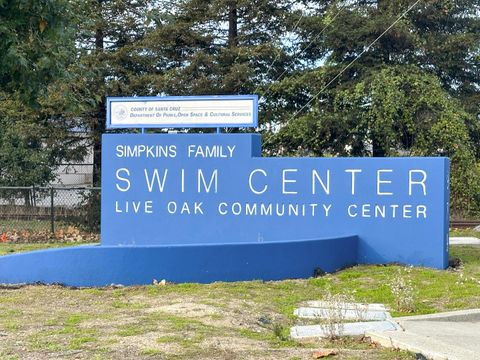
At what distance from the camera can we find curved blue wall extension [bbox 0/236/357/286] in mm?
11492

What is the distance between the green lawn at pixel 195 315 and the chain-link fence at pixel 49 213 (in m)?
9.94

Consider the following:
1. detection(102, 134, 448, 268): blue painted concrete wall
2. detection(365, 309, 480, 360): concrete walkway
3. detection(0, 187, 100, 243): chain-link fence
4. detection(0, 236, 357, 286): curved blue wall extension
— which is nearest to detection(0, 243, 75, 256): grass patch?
detection(0, 187, 100, 243): chain-link fence

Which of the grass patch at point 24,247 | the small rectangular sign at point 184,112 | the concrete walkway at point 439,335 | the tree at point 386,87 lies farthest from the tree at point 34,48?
the tree at point 386,87

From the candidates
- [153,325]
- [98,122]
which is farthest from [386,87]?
[153,325]

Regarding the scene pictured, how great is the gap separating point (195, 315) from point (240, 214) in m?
5.20

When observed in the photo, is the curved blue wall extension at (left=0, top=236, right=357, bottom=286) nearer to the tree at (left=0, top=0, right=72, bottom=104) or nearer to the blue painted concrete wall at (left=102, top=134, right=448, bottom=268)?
the blue painted concrete wall at (left=102, top=134, right=448, bottom=268)

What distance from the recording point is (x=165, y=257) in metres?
11.5

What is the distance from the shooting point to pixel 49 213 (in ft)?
70.5

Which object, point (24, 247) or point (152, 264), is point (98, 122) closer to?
point (24, 247)

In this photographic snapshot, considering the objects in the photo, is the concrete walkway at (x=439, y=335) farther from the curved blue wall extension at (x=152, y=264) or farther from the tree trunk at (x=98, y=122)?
the tree trunk at (x=98, y=122)

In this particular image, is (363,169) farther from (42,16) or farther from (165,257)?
(42,16)

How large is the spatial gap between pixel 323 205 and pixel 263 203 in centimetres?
109

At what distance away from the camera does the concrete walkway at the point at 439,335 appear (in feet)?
22.7

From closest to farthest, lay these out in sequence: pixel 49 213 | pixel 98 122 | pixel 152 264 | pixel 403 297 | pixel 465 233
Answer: pixel 403 297, pixel 152 264, pixel 465 233, pixel 49 213, pixel 98 122
